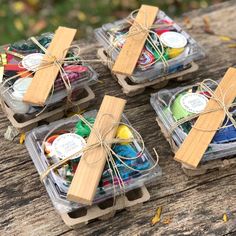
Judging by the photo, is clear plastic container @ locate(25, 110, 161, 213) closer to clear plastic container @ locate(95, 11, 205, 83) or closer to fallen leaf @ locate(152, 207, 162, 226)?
fallen leaf @ locate(152, 207, 162, 226)

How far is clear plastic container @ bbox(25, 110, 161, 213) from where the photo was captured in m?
1.31

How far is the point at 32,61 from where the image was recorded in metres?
1.57

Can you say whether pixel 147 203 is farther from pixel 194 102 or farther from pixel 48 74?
pixel 48 74

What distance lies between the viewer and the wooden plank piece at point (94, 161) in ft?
4.14

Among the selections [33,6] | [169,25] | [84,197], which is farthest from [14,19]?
[84,197]

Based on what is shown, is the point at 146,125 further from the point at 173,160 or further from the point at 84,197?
the point at 84,197

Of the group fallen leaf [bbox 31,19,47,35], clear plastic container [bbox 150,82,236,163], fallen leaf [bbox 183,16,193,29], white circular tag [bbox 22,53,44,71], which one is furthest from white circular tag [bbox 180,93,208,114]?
fallen leaf [bbox 31,19,47,35]

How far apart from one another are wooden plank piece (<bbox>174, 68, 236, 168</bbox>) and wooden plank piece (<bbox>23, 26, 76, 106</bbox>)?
16.7 inches

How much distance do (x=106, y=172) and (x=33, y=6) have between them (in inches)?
88.0

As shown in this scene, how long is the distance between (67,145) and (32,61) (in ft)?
1.13

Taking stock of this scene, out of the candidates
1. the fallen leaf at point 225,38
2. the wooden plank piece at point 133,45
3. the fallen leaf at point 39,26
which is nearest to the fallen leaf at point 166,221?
the wooden plank piece at point 133,45

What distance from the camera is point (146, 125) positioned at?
1.63 meters

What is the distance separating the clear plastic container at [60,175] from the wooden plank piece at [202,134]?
0.28ft

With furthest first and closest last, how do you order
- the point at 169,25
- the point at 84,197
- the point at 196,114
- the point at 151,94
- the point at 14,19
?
the point at 14,19 → the point at 169,25 → the point at 151,94 → the point at 196,114 → the point at 84,197
